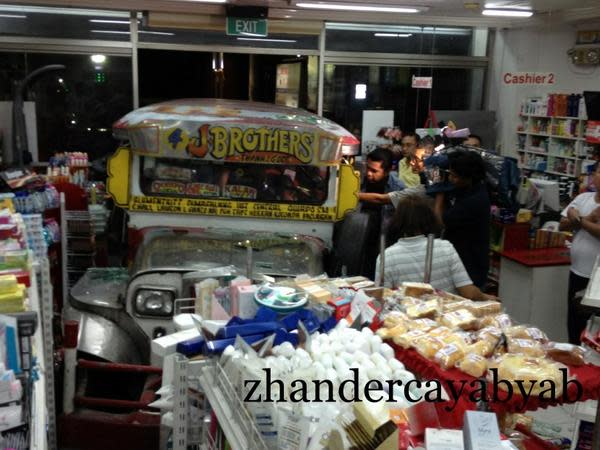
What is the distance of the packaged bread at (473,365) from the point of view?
7.18 feet

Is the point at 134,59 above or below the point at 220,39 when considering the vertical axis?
below

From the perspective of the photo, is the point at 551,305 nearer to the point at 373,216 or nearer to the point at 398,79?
the point at 373,216

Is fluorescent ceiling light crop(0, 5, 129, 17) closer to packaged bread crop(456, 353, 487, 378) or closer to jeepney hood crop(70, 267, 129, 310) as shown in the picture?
jeepney hood crop(70, 267, 129, 310)

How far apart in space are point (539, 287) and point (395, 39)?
5574 mm

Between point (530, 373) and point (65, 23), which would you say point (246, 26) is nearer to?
point (65, 23)

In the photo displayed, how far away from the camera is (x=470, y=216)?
15.0 ft

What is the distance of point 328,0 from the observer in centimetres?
809

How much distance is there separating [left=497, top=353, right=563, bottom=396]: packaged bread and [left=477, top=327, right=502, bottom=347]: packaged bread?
115 millimetres

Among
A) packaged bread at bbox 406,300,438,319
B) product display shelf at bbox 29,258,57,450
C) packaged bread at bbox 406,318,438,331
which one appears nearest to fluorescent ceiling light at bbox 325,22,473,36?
product display shelf at bbox 29,258,57,450

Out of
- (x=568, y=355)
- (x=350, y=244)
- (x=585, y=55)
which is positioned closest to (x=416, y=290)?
(x=568, y=355)

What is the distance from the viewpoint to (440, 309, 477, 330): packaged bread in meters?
2.50

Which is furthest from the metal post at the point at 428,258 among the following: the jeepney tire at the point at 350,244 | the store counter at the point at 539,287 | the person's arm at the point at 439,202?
the store counter at the point at 539,287

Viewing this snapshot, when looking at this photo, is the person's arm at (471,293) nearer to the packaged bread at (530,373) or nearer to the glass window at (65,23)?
the packaged bread at (530,373)

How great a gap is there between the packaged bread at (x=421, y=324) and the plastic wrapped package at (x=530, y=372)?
0.29 m
